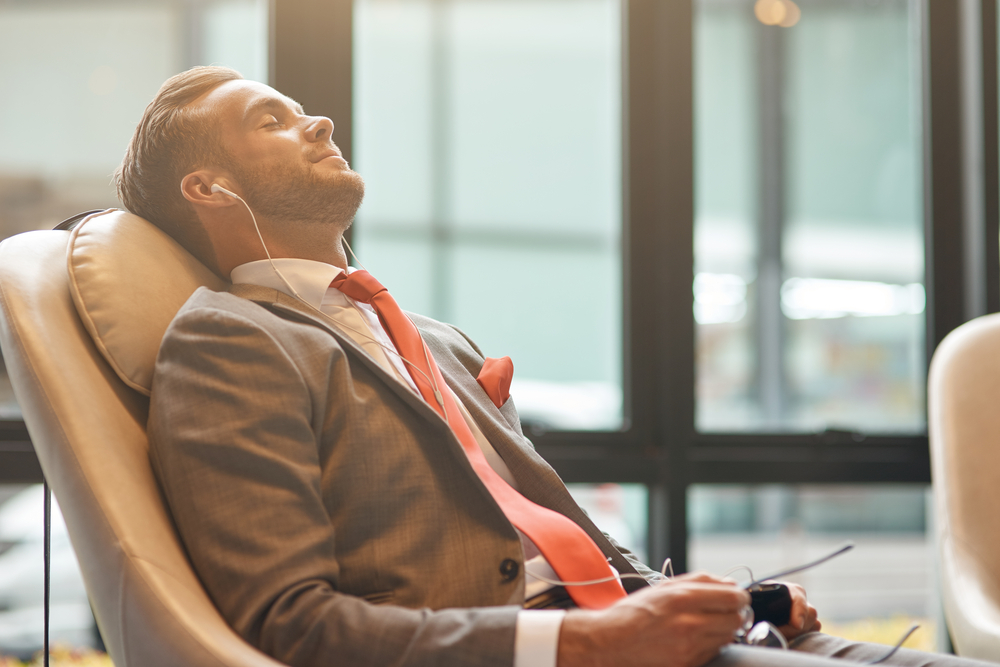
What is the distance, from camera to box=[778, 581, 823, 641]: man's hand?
1.16 meters

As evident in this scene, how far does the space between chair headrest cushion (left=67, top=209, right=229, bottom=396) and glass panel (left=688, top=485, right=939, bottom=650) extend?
1.69m

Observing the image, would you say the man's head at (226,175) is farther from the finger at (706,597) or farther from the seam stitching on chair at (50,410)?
the finger at (706,597)

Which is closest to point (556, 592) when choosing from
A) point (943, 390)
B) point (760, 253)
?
point (943, 390)

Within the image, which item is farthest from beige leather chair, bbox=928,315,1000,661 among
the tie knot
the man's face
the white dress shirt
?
the man's face

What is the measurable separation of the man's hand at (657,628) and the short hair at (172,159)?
3.03 feet

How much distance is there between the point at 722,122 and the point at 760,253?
0.42m

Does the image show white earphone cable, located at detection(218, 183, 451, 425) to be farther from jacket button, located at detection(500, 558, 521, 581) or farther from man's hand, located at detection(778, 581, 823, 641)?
man's hand, located at detection(778, 581, 823, 641)

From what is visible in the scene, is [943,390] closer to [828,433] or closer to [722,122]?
[828,433]

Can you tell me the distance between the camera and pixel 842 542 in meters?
2.50

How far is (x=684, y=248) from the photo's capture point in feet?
7.19

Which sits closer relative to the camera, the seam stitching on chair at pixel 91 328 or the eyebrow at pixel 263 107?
the seam stitching on chair at pixel 91 328

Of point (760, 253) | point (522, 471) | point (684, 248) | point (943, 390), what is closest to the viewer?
point (522, 471)

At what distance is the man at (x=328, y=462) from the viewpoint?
854 mm

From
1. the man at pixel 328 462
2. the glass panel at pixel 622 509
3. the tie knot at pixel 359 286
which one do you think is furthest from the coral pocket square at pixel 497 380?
the glass panel at pixel 622 509
